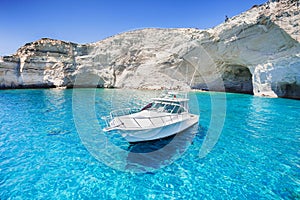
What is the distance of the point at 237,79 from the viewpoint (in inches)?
1583

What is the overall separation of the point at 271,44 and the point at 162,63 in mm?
24664

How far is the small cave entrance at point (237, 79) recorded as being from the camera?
38625mm

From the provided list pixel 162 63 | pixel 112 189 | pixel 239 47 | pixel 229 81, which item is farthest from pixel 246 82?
pixel 112 189

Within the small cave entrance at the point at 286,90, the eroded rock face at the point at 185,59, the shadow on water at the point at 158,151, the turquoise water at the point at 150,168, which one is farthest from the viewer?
the small cave entrance at the point at 286,90

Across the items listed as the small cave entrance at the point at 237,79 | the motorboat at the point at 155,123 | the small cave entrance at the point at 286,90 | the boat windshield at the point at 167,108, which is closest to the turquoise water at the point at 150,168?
the motorboat at the point at 155,123

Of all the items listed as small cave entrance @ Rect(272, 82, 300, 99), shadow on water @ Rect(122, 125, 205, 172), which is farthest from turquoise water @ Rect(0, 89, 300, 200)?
small cave entrance @ Rect(272, 82, 300, 99)

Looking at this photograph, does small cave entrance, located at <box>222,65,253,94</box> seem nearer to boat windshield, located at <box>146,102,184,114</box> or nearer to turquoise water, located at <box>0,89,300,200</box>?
turquoise water, located at <box>0,89,300,200</box>

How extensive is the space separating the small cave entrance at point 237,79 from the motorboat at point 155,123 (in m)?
32.7

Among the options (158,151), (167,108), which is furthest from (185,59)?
(158,151)

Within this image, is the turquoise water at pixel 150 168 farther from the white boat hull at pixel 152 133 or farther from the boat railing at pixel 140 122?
the boat railing at pixel 140 122

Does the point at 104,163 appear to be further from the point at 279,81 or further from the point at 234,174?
the point at 279,81

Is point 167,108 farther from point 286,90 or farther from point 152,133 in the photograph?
point 286,90

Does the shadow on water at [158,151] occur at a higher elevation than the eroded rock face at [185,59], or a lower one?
lower

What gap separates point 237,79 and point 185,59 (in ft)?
45.7
